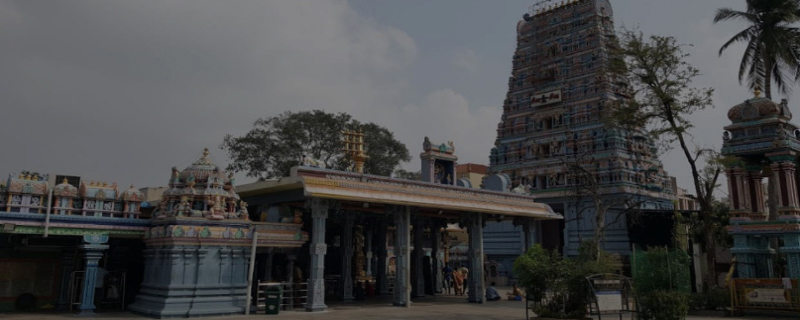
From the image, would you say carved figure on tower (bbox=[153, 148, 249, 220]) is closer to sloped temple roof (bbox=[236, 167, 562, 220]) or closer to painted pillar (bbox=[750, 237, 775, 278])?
sloped temple roof (bbox=[236, 167, 562, 220])

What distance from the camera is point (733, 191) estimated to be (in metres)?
22.8

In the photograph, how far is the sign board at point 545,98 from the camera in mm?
40344

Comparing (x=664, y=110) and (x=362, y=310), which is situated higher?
(x=664, y=110)

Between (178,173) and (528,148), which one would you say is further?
(528,148)

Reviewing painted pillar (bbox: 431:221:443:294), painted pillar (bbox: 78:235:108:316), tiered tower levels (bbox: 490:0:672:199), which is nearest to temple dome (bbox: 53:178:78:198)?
painted pillar (bbox: 78:235:108:316)

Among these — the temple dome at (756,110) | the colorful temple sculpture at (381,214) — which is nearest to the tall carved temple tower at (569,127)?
the colorful temple sculpture at (381,214)

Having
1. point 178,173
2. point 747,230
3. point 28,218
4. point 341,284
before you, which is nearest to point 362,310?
point 341,284

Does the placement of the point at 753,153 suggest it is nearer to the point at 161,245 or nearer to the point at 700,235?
the point at 700,235

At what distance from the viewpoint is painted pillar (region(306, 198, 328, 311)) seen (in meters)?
18.1

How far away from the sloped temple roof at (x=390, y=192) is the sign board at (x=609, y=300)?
7594mm

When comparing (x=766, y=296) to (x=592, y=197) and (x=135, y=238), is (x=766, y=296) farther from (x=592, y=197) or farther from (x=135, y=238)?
(x=135, y=238)

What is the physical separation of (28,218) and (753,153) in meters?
24.9

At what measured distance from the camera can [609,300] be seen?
1480 cm

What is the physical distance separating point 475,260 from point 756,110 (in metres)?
12.1
